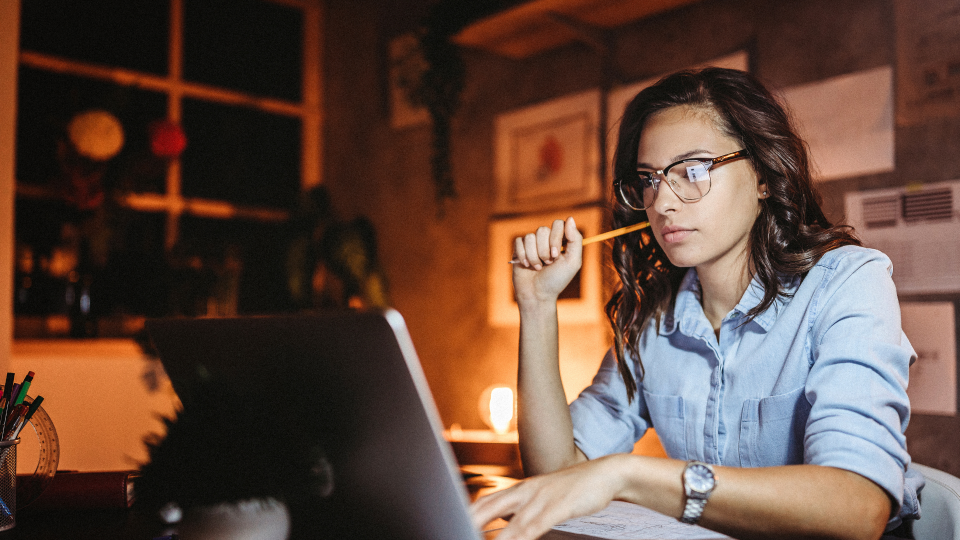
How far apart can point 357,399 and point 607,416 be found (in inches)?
32.7

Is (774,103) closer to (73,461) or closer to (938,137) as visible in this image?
(938,137)

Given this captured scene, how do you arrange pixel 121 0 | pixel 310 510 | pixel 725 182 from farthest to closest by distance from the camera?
pixel 121 0
pixel 725 182
pixel 310 510

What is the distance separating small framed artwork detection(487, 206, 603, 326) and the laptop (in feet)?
5.74

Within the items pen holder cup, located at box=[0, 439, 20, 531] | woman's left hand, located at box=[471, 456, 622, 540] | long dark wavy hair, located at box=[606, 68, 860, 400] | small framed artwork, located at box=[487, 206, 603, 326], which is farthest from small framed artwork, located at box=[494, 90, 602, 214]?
pen holder cup, located at box=[0, 439, 20, 531]

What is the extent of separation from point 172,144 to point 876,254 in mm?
2757

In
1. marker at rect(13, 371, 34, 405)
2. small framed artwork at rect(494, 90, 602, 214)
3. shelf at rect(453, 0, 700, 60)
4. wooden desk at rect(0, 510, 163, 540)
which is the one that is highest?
shelf at rect(453, 0, 700, 60)

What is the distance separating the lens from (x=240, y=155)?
3.70 metres

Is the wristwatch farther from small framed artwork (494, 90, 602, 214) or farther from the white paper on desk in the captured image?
small framed artwork (494, 90, 602, 214)

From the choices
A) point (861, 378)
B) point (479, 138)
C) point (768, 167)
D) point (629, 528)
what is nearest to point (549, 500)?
point (629, 528)

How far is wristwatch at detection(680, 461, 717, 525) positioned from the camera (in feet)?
2.68

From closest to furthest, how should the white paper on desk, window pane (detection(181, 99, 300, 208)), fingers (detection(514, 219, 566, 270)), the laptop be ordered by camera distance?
1. the laptop
2. the white paper on desk
3. fingers (detection(514, 219, 566, 270))
4. window pane (detection(181, 99, 300, 208))

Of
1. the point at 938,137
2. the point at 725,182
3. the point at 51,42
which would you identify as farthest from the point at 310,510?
the point at 51,42

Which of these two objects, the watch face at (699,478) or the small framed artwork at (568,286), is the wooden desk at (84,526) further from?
the small framed artwork at (568,286)

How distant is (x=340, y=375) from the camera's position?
726 mm
